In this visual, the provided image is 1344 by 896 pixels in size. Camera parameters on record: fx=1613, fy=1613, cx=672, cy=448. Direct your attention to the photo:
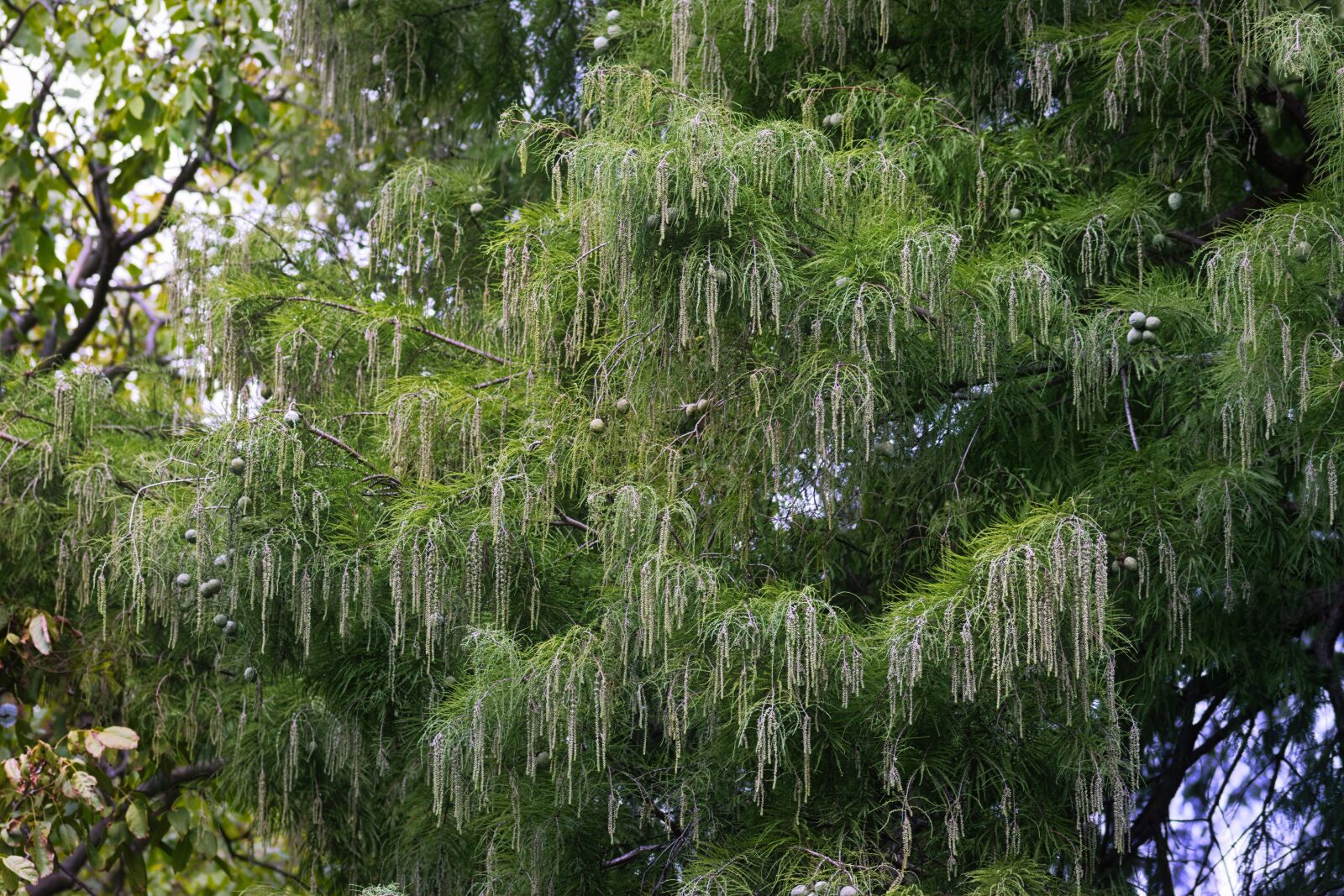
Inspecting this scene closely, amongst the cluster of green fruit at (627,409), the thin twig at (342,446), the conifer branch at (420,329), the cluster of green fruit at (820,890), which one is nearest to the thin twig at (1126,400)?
the cluster of green fruit at (627,409)

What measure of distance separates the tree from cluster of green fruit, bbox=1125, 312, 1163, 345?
5 cm

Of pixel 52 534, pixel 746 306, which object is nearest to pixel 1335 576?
pixel 746 306

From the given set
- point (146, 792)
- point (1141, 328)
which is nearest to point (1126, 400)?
point (1141, 328)

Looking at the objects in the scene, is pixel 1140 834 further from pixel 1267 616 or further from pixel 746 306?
pixel 746 306

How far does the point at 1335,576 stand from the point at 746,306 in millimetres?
1380

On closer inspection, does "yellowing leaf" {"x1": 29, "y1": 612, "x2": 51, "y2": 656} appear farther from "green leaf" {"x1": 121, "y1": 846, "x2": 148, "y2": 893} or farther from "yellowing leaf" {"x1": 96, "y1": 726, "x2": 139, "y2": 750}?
"green leaf" {"x1": 121, "y1": 846, "x2": 148, "y2": 893}

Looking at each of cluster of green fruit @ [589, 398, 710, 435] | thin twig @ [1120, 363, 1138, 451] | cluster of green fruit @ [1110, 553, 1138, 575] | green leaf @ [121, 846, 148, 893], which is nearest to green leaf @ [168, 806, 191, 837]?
green leaf @ [121, 846, 148, 893]

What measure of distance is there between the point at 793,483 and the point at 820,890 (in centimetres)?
85

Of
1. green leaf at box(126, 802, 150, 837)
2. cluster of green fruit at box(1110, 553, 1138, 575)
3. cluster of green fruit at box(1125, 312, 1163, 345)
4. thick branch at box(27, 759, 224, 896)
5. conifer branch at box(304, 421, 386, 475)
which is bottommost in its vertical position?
thick branch at box(27, 759, 224, 896)

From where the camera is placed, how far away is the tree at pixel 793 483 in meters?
2.78

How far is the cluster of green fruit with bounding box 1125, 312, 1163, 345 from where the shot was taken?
119 inches

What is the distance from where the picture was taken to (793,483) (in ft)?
10.3

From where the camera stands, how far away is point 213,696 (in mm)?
4020

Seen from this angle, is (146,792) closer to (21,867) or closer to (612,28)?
(21,867)
